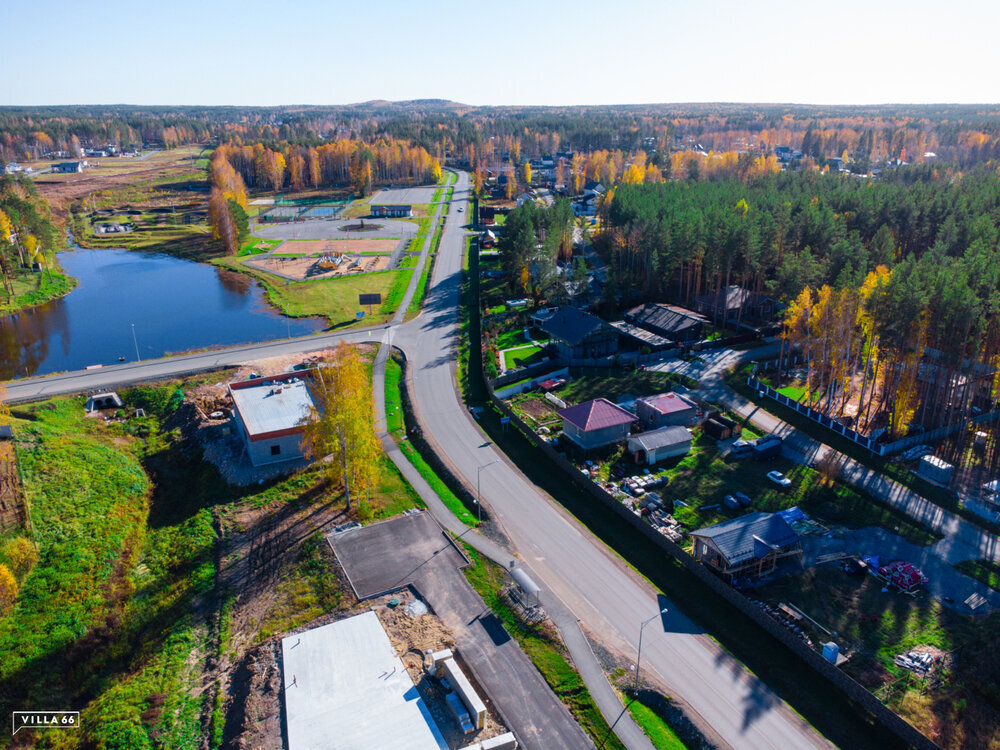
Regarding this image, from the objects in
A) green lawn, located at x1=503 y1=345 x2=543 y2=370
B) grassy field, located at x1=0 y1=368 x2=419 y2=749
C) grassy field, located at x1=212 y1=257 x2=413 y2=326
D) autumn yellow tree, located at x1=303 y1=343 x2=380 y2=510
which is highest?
autumn yellow tree, located at x1=303 y1=343 x2=380 y2=510

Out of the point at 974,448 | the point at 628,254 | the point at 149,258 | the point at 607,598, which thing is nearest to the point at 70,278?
the point at 149,258

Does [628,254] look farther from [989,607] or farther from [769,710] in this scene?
[769,710]

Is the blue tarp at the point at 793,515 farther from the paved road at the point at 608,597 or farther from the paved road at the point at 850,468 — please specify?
the paved road at the point at 608,597

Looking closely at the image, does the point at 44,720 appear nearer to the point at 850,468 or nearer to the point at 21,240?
the point at 850,468

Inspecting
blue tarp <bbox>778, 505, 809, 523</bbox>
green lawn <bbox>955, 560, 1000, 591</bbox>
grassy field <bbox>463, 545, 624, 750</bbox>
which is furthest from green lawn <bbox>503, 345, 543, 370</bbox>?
green lawn <bbox>955, 560, 1000, 591</bbox>

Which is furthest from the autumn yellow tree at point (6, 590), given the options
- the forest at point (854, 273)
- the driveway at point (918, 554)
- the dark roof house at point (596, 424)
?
the forest at point (854, 273)

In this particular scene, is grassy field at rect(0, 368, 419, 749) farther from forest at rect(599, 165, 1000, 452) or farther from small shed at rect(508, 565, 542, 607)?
forest at rect(599, 165, 1000, 452)
